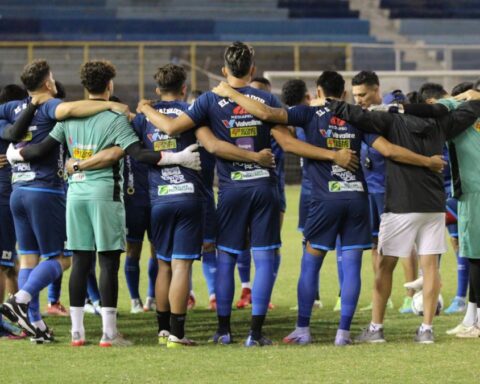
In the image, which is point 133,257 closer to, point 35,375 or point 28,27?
point 35,375

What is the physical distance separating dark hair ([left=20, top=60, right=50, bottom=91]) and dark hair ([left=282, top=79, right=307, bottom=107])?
239 cm

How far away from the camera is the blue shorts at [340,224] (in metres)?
7.78

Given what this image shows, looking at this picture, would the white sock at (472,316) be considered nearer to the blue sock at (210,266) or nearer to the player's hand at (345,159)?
the player's hand at (345,159)

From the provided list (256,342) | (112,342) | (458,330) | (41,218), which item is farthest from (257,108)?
(458,330)

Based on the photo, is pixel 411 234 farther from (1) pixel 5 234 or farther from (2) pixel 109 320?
(1) pixel 5 234

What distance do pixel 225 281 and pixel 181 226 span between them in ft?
1.77

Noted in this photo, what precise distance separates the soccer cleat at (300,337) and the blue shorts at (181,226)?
3.17ft

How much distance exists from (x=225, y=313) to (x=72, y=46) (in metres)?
20.1

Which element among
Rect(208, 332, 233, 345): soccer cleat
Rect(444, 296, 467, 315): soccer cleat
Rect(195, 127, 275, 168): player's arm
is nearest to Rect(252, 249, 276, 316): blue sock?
Rect(208, 332, 233, 345): soccer cleat

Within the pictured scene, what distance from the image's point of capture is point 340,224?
25.7 ft

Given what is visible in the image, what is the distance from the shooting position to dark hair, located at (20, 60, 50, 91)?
8062mm

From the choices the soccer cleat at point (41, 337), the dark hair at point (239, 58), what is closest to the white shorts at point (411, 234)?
the dark hair at point (239, 58)

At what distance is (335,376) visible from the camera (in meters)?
6.38

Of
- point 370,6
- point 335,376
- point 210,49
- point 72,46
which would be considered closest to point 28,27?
point 72,46
